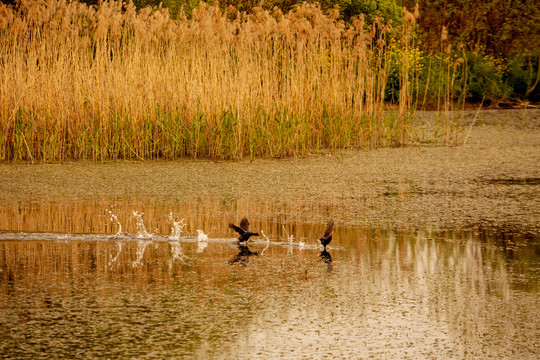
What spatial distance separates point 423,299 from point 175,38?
6.33 m

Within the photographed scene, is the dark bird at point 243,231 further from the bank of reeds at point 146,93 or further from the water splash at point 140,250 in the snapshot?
the bank of reeds at point 146,93

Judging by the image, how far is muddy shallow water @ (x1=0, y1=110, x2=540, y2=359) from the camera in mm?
3260

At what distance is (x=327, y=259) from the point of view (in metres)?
4.67

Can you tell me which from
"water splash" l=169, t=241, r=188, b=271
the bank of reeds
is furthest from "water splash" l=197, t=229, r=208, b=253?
the bank of reeds

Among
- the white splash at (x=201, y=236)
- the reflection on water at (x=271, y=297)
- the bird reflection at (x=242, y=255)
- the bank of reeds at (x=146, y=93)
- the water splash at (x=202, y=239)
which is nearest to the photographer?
the reflection on water at (x=271, y=297)

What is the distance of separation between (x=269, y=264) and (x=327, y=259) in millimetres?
353

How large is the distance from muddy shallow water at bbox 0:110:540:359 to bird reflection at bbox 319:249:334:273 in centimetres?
2

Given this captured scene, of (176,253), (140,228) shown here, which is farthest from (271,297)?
(140,228)

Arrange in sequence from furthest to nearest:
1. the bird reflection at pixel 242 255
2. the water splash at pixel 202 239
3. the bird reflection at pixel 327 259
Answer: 1. the water splash at pixel 202 239
2. the bird reflection at pixel 242 255
3. the bird reflection at pixel 327 259

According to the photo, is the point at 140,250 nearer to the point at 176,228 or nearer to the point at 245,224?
the point at 176,228

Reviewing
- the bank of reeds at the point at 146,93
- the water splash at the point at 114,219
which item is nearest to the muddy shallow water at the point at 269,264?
the water splash at the point at 114,219

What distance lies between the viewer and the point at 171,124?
30.2 ft

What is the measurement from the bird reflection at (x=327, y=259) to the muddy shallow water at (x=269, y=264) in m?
0.02

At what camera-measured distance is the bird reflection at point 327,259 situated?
176 inches
